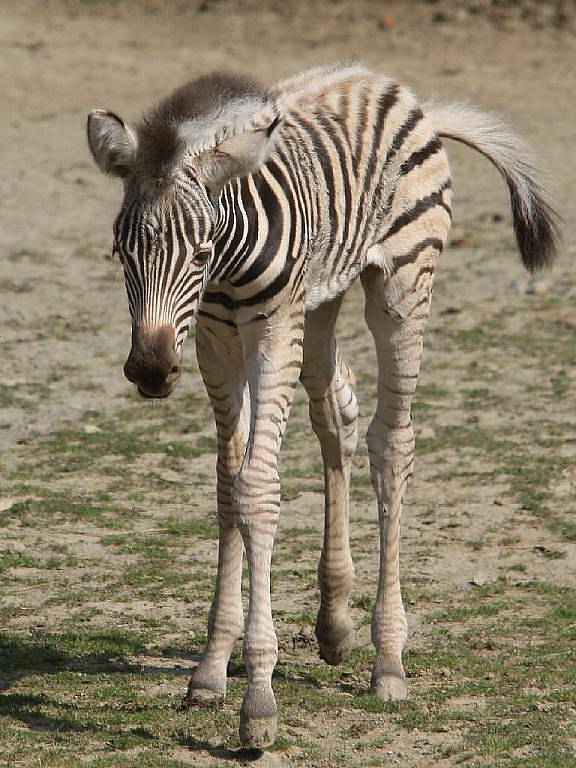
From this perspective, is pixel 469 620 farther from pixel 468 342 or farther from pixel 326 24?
pixel 326 24

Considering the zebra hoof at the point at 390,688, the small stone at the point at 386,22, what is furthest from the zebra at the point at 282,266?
the small stone at the point at 386,22

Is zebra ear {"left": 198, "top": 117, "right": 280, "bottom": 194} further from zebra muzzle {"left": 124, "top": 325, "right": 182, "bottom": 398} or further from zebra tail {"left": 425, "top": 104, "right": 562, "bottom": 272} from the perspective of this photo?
zebra tail {"left": 425, "top": 104, "right": 562, "bottom": 272}

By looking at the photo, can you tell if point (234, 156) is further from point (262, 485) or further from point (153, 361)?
point (262, 485)

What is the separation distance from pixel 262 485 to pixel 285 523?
101 inches

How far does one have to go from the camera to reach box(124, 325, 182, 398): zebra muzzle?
4.28 metres

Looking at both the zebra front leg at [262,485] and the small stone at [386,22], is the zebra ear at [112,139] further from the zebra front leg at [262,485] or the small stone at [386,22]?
the small stone at [386,22]

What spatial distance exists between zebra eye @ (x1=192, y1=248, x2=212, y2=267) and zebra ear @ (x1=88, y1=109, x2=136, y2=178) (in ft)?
1.20

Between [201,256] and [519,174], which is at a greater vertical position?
[519,174]

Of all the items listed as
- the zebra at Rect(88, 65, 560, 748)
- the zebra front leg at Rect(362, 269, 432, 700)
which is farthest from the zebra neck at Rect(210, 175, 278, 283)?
the zebra front leg at Rect(362, 269, 432, 700)

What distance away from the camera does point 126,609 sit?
6242 mm

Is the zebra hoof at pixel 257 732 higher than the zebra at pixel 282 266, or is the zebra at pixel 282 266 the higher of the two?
the zebra at pixel 282 266

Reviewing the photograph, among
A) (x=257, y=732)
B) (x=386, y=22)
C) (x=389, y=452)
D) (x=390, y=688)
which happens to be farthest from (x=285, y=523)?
(x=386, y=22)

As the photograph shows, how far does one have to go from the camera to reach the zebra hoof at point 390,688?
541 cm

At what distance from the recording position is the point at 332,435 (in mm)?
6168
